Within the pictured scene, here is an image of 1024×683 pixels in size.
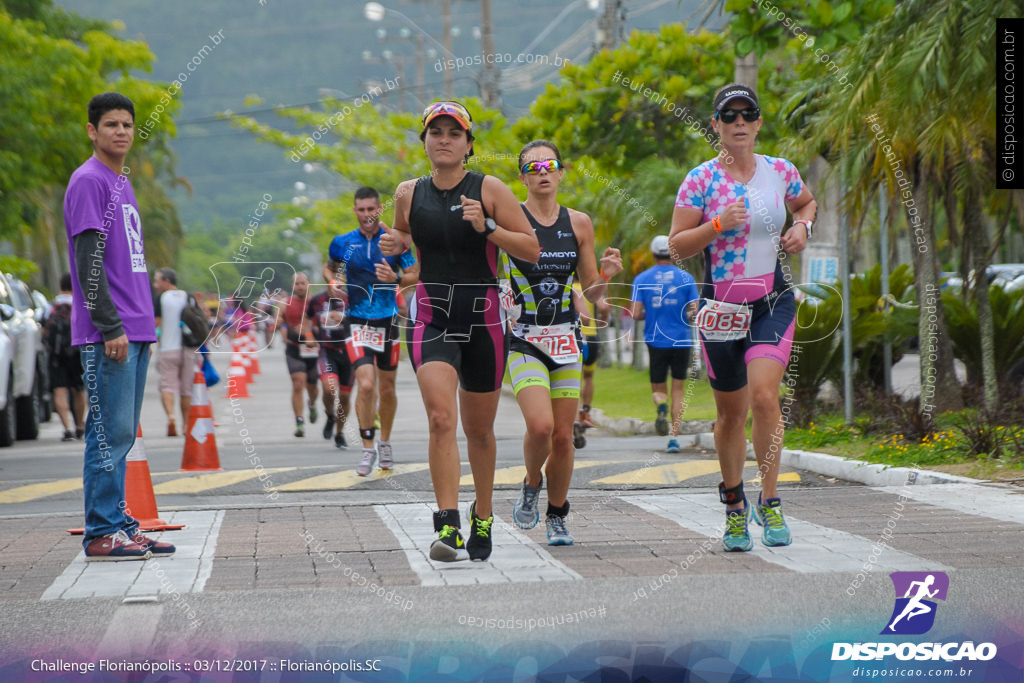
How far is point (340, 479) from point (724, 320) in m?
4.74

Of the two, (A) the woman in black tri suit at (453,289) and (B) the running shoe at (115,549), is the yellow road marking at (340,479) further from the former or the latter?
(A) the woman in black tri suit at (453,289)

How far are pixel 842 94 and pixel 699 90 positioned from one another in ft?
33.0

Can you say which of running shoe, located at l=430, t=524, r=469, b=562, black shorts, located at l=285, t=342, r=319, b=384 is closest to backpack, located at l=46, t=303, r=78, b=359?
black shorts, located at l=285, t=342, r=319, b=384

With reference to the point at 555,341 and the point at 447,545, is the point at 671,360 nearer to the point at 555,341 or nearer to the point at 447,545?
the point at 555,341

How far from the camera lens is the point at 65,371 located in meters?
16.7

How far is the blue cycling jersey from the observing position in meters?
11.2

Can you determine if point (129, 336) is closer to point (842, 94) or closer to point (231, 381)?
point (842, 94)

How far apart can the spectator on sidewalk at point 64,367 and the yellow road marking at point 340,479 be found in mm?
6631

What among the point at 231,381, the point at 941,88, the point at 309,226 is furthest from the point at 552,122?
the point at 309,226

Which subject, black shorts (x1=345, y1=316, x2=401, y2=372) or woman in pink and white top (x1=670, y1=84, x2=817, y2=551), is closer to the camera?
woman in pink and white top (x1=670, y1=84, x2=817, y2=551)

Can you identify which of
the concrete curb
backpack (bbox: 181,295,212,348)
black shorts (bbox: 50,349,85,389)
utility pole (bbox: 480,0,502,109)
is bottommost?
the concrete curb

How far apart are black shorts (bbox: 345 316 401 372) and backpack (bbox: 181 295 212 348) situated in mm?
4772

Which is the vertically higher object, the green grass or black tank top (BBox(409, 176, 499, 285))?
black tank top (BBox(409, 176, 499, 285))

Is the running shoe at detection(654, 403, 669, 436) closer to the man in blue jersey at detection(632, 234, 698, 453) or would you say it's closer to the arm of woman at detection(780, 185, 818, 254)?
the man in blue jersey at detection(632, 234, 698, 453)
